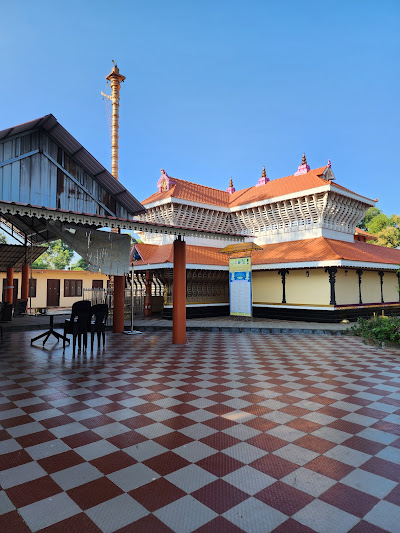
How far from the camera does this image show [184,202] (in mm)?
16328

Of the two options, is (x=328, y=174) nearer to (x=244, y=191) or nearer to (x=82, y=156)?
(x=244, y=191)

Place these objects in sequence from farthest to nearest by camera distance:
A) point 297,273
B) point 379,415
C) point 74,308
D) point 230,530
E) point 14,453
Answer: point 297,273 → point 74,308 → point 379,415 → point 14,453 → point 230,530

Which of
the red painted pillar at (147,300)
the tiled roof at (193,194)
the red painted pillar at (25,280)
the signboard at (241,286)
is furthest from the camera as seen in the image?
the red painted pillar at (25,280)

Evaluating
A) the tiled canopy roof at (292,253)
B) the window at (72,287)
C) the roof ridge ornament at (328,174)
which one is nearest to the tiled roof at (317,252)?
the tiled canopy roof at (292,253)

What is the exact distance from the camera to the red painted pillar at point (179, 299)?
9695mm

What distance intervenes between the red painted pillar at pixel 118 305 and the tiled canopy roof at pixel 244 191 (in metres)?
5.67

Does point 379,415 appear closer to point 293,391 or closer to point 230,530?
point 293,391

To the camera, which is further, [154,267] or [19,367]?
[154,267]

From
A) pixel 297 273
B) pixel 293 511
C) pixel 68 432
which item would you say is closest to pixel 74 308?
pixel 68 432

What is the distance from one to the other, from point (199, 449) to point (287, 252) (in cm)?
1254

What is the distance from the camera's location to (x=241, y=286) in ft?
46.2

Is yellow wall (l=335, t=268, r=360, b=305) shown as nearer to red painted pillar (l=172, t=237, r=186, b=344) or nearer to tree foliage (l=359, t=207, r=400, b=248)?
red painted pillar (l=172, t=237, r=186, b=344)

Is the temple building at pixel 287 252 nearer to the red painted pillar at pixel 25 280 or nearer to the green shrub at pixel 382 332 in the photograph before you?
the green shrub at pixel 382 332

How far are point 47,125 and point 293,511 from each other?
10499 millimetres
